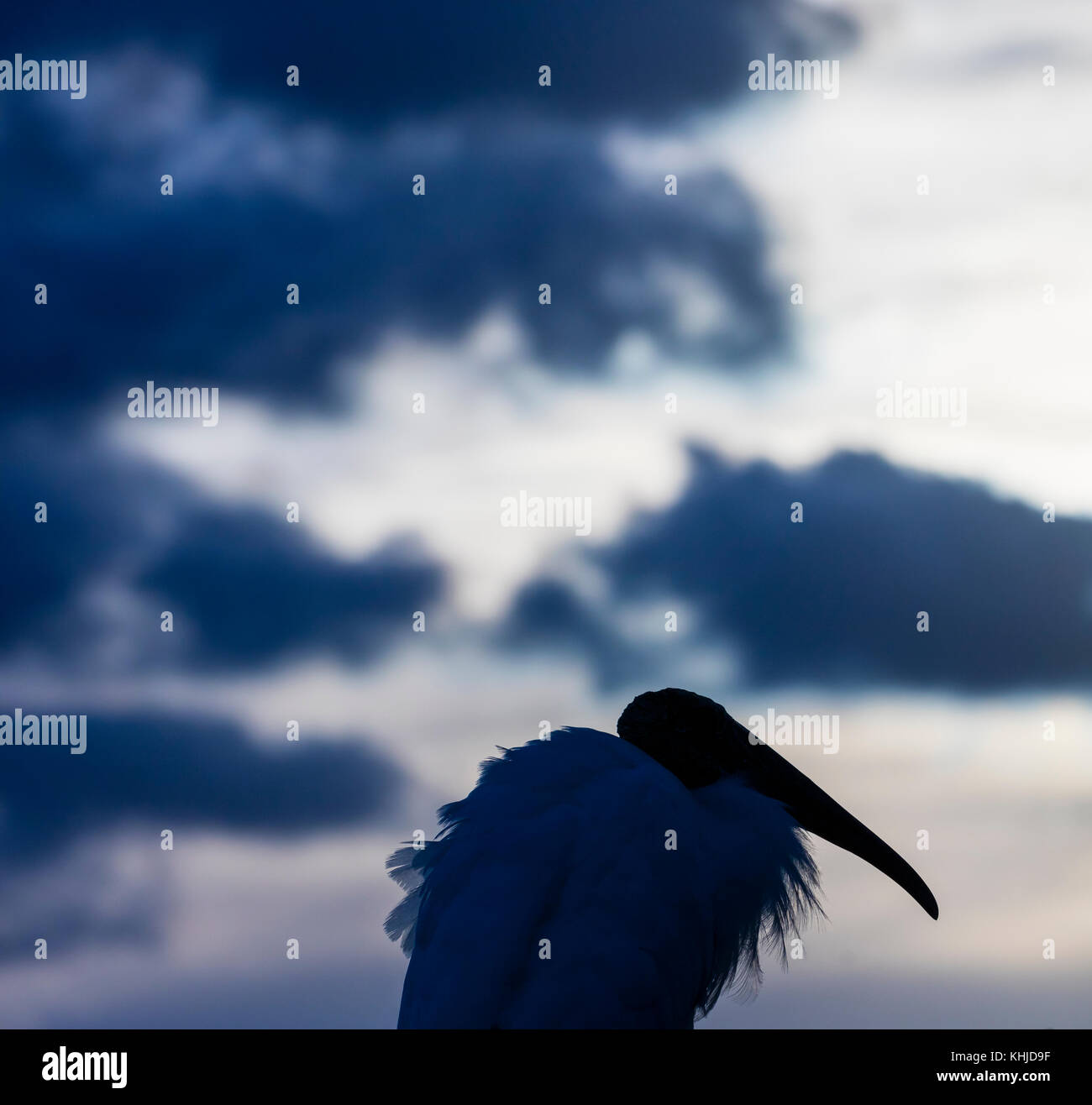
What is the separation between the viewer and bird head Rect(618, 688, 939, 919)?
7844 mm

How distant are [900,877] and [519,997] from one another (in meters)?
3.83

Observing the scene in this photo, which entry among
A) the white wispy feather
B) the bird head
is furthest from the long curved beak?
the white wispy feather

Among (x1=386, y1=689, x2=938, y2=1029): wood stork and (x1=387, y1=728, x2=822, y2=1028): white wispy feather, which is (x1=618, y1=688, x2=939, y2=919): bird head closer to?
(x1=386, y1=689, x2=938, y2=1029): wood stork

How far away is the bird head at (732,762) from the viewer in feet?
25.7

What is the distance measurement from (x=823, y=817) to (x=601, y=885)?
277 cm

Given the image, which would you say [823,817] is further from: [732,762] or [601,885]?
[601,885]

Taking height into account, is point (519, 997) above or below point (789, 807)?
below

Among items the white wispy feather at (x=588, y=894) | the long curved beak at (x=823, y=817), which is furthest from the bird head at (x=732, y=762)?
the white wispy feather at (x=588, y=894)

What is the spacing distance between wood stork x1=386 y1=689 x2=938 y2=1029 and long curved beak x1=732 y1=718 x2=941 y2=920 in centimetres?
11

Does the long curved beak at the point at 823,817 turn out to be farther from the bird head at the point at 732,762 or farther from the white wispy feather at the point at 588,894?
the white wispy feather at the point at 588,894

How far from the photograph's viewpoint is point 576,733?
6977 millimetres

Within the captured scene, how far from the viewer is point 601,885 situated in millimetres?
5961
